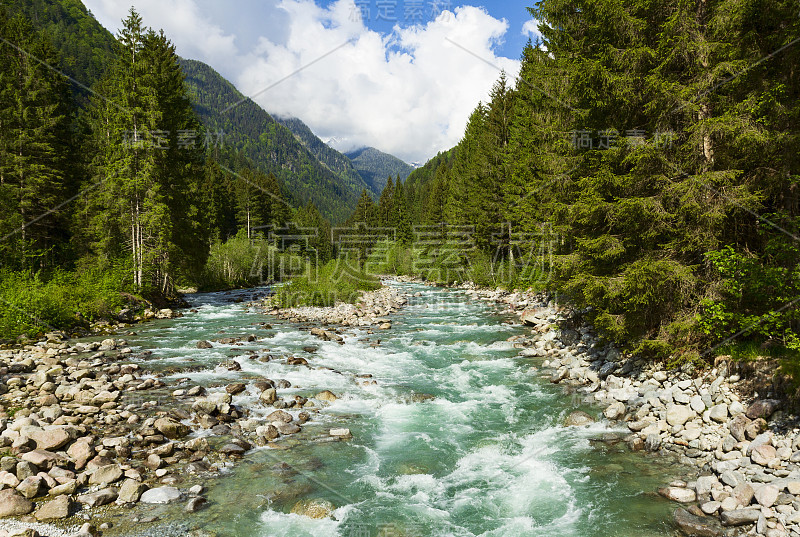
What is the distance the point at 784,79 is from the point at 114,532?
13555 mm

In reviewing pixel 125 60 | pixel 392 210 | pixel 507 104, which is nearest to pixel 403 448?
pixel 125 60

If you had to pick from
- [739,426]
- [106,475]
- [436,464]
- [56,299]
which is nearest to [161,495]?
[106,475]

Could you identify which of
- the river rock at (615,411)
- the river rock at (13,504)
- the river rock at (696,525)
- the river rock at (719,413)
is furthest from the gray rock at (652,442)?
the river rock at (13,504)

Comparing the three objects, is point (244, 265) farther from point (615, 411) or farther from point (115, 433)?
point (615, 411)

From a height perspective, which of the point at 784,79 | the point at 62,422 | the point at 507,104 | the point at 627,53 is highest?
the point at 507,104

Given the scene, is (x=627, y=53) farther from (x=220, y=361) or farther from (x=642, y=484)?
(x=220, y=361)

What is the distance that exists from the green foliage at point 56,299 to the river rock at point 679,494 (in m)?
19.1

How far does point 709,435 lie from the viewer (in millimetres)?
7301

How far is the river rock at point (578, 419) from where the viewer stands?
356 inches

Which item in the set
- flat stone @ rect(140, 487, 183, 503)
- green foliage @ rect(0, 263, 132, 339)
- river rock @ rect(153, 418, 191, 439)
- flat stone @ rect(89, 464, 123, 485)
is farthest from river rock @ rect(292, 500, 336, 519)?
green foliage @ rect(0, 263, 132, 339)

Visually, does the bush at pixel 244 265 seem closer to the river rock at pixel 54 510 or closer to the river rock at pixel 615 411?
the river rock at pixel 615 411

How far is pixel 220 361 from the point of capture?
13.3m

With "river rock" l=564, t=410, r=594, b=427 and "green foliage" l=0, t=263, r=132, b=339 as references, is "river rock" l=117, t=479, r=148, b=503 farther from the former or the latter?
"green foliage" l=0, t=263, r=132, b=339

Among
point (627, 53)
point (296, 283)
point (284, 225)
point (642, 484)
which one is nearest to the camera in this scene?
point (642, 484)
